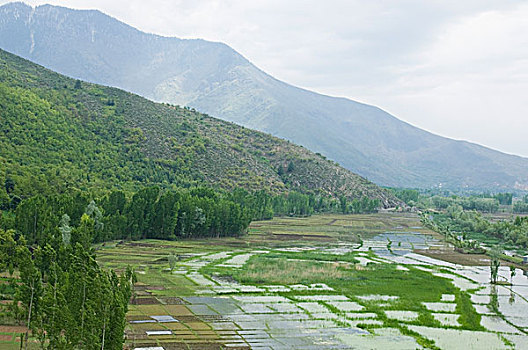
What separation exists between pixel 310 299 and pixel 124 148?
2988 inches

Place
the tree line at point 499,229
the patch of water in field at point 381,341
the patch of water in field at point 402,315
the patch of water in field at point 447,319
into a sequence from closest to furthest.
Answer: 1. the patch of water in field at point 381,341
2. the patch of water in field at point 447,319
3. the patch of water in field at point 402,315
4. the tree line at point 499,229

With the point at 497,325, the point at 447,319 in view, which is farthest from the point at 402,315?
the point at 497,325

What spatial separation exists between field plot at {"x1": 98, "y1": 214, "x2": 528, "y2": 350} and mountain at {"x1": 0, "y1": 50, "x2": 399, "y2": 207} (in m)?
26.7

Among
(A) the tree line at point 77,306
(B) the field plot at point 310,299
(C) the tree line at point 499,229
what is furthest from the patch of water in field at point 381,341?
(C) the tree line at point 499,229

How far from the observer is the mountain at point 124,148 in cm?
8488

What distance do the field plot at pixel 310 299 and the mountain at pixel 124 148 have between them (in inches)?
1049

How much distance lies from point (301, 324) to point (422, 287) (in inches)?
650

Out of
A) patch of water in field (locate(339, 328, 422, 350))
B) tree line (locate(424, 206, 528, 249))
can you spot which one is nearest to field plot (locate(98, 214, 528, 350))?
patch of water in field (locate(339, 328, 422, 350))

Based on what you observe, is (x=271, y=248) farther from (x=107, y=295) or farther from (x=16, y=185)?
(x=107, y=295)

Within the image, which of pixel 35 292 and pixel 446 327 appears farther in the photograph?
pixel 446 327

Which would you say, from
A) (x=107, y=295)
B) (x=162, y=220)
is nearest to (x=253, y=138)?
(x=162, y=220)

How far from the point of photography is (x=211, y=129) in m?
149

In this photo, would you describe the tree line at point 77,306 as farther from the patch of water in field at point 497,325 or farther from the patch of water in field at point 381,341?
the patch of water in field at point 497,325

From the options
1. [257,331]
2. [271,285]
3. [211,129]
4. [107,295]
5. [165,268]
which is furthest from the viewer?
[211,129]
